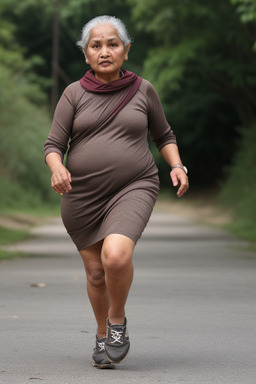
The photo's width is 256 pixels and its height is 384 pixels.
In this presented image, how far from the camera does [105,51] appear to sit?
6801mm

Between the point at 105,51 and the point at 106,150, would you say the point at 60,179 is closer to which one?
the point at 106,150

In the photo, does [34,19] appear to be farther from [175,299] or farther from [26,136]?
[175,299]

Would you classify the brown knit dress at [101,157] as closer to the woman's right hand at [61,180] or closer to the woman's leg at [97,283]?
the woman's leg at [97,283]

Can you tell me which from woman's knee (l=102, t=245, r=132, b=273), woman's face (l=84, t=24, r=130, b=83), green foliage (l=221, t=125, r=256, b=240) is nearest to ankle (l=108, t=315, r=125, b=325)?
woman's knee (l=102, t=245, r=132, b=273)

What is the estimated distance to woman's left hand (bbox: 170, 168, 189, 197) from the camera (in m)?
6.78

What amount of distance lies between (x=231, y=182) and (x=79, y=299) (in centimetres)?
3129

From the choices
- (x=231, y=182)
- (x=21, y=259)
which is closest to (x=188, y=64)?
(x=231, y=182)

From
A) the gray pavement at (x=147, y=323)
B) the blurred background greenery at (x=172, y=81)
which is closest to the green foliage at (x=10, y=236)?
the gray pavement at (x=147, y=323)

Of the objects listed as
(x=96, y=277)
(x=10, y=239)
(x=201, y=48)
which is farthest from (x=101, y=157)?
(x=201, y=48)

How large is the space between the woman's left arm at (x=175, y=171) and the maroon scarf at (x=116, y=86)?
1.58 ft

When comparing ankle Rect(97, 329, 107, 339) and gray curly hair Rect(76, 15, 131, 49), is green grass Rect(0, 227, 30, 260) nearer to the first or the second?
ankle Rect(97, 329, 107, 339)

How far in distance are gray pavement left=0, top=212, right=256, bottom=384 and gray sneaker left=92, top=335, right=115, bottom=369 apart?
0.08 meters

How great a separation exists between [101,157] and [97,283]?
0.84 meters

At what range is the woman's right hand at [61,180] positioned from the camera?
6.53 metres
